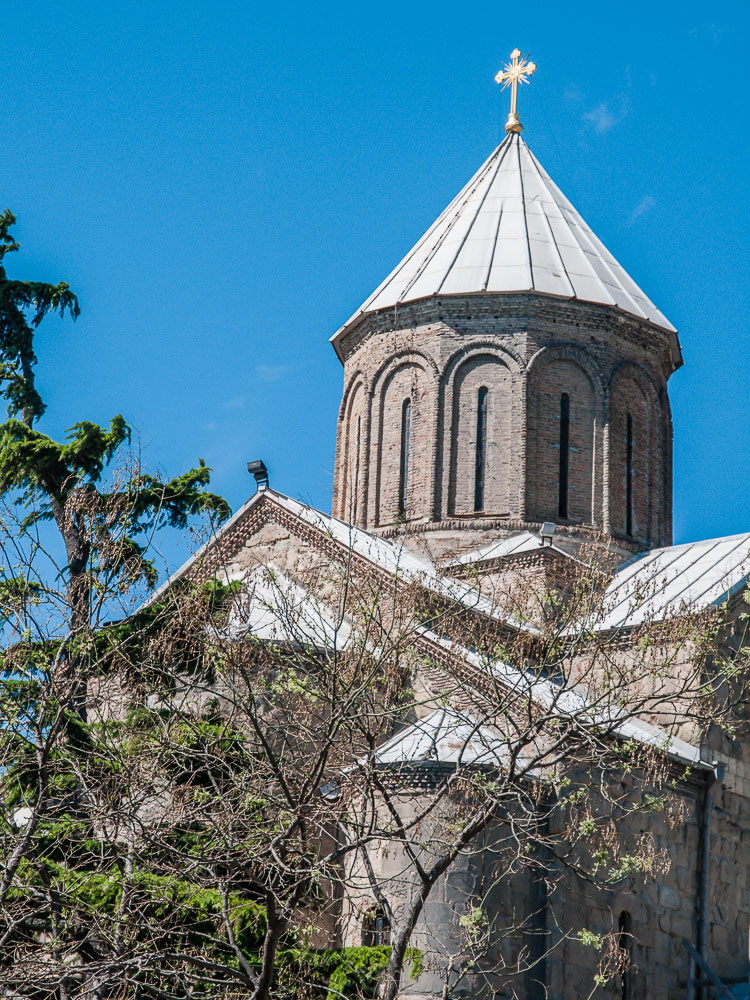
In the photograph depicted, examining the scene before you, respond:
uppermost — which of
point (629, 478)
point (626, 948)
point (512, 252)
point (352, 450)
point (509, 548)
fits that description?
point (512, 252)

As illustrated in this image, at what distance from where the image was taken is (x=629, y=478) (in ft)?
55.1

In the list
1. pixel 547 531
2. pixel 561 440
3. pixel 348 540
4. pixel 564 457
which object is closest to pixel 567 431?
pixel 561 440

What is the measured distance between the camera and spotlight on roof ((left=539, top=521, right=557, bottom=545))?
15.2m

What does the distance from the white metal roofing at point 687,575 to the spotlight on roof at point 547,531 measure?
0.87 m

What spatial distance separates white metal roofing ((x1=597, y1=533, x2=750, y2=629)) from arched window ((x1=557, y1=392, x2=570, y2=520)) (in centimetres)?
→ 101

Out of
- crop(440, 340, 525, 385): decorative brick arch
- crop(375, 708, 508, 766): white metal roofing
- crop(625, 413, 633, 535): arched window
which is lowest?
crop(375, 708, 508, 766): white metal roofing

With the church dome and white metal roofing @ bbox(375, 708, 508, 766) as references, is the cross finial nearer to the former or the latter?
the church dome

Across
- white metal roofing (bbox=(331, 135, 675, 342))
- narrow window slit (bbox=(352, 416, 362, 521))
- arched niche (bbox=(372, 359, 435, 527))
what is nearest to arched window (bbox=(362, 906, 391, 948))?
arched niche (bbox=(372, 359, 435, 527))

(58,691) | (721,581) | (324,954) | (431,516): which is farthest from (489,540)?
(58,691)

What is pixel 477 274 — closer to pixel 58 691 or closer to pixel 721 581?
pixel 721 581

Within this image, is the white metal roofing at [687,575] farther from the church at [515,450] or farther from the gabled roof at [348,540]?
the gabled roof at [348,540]

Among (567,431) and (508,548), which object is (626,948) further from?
(567,431)

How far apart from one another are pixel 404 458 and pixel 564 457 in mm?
1954

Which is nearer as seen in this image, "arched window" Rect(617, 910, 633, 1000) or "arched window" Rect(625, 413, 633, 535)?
"arched window" Rect(617, 910, 633, 1000)
